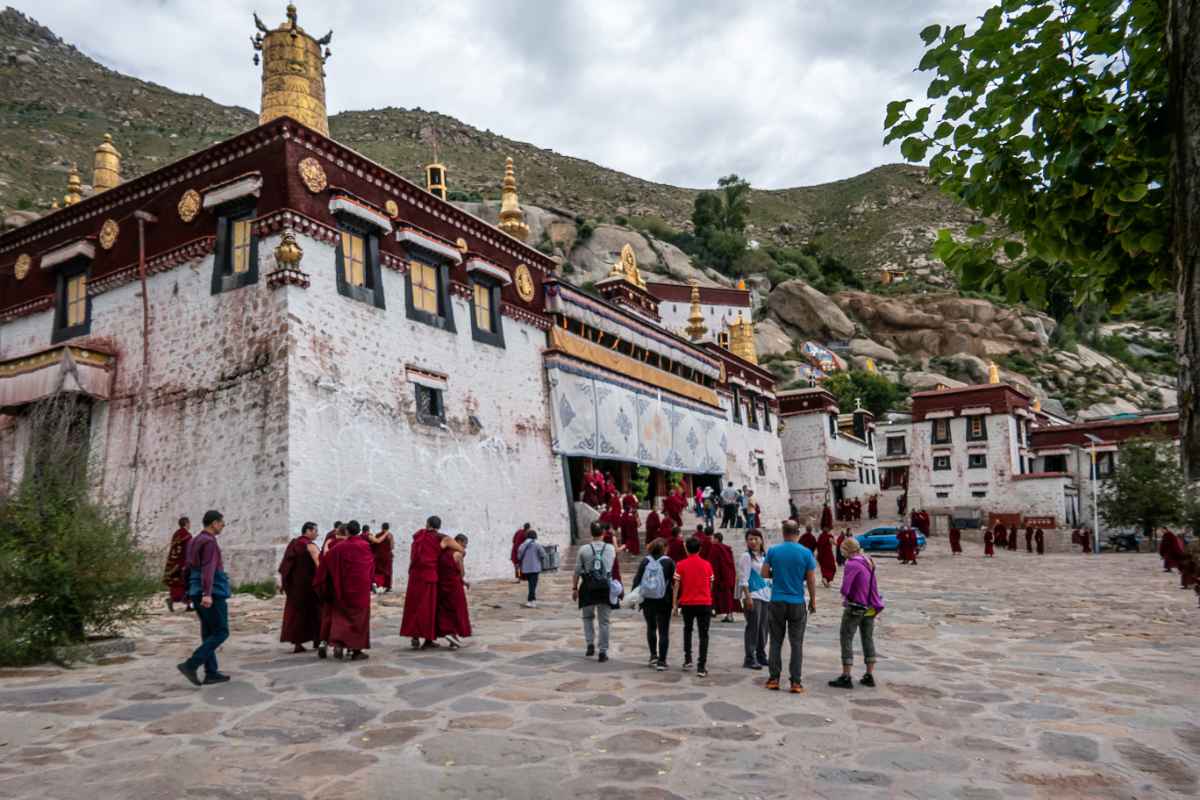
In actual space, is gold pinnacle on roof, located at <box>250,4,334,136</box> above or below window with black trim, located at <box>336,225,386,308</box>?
above

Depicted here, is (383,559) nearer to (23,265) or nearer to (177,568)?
(177,568)

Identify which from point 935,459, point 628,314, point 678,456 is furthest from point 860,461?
point 628,314

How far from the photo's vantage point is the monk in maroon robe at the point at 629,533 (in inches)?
800

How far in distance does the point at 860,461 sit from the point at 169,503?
38848 millimetres

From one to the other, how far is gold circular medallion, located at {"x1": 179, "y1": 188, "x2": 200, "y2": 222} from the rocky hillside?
35782 millimetres

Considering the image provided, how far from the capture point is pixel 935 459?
41344 mm

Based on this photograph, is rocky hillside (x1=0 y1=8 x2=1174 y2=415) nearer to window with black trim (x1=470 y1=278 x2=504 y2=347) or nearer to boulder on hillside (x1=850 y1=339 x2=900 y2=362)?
boulder on hillside (x1=850 y1=339 x2=900 y2=362)

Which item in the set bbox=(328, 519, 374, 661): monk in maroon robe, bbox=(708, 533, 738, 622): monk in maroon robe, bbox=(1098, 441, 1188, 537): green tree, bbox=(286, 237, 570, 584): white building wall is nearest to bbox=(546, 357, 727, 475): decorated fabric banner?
bbox=(286, 237, 570, 584): white building wall

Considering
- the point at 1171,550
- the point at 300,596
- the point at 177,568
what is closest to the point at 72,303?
the point at 177,568

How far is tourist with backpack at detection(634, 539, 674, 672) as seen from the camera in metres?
8.39

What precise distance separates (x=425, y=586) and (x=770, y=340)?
5891 centimetres

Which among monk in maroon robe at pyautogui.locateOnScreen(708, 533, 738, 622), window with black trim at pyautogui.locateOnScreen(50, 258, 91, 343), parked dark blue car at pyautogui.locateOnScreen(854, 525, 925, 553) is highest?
window with black trim at pyautogui.locateOnScreen(50, 258, 91, 343)

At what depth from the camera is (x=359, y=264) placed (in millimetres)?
17266

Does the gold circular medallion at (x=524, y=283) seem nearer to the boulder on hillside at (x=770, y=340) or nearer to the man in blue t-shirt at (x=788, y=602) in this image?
the man in blue t-shirt at (x=788, y=602)
